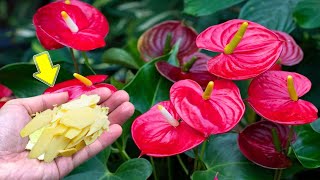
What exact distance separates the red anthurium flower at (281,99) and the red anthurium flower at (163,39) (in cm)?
28

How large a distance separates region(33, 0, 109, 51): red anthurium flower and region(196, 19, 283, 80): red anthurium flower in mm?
179

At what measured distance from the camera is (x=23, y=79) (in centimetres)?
89

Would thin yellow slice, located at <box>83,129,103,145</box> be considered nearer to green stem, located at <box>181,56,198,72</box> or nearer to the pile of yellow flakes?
the pile of yellow flakes

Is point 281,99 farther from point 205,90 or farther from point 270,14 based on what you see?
point 270,14

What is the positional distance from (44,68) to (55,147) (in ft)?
0.39

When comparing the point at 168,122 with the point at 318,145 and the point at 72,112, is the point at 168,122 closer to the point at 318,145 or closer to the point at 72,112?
the point at 72,112

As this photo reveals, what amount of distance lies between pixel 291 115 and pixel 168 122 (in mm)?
165

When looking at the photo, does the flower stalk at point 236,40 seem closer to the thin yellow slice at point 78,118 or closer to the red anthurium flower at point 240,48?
the red anthurium flower at point 240,48

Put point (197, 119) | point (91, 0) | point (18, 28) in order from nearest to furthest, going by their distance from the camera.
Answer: point (197, 119), point (91, 0), point (18, 28)

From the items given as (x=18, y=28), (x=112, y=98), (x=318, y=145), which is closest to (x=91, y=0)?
(x=18, y=28)

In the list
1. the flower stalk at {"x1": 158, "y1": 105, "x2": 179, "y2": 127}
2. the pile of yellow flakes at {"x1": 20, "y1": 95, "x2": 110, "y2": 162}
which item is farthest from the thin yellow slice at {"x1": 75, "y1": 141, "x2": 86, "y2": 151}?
the flower stalk at {"x1": 158, "y1": 105, "x2": 179, "y2": 127}

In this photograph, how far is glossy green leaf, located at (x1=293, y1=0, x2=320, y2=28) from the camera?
0.90 metres

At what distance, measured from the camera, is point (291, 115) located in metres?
0.68

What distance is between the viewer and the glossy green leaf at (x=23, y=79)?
865 millimetres
